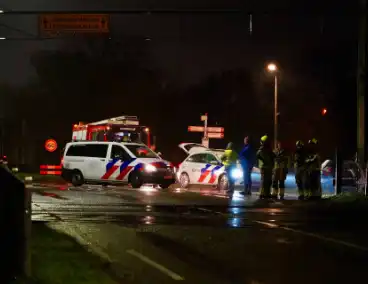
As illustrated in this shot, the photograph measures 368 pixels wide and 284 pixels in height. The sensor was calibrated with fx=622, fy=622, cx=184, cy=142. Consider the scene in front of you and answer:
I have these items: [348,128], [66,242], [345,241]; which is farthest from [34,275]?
[348,128]

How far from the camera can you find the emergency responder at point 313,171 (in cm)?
1864

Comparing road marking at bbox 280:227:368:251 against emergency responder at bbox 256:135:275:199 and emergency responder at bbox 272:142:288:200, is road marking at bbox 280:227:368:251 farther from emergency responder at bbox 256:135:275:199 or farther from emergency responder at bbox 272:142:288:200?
emergency responder at bbox 272:142:288:200

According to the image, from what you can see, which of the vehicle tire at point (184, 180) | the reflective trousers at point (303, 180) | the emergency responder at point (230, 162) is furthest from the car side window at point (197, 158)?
the reflective trousers at point (303, 180)

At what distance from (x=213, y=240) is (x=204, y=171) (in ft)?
43.8

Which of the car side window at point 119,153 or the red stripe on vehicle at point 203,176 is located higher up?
the car side window at point 119,153

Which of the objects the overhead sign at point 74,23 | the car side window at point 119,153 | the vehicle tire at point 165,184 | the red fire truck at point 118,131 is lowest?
the vehicle tire at point 165,184

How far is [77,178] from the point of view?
79.7 feet

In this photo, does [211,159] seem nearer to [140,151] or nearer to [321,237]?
[140,151]

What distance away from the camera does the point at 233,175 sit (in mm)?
21344

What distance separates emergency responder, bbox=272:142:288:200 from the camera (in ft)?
63.8

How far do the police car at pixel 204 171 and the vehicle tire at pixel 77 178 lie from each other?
4.04 meters

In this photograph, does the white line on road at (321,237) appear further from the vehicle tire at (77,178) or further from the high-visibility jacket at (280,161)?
the vehicle tire at (77,178)

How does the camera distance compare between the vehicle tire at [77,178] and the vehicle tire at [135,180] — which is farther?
the vehicle tire at [77,178]

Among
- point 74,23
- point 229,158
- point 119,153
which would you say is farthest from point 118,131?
point 74,23
